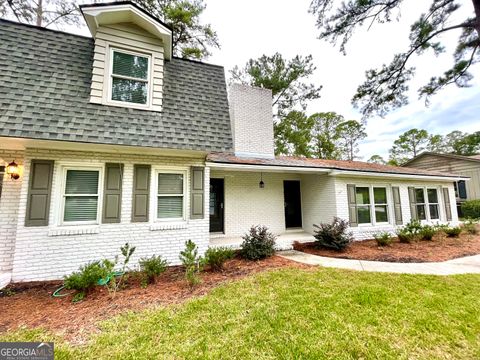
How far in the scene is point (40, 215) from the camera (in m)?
4.28

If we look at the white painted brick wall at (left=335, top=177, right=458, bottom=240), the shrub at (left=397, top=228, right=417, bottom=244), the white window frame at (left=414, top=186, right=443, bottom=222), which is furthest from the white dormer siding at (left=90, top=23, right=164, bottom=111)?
the white window frame at (left=414, top=186, right=443, bottom=222)

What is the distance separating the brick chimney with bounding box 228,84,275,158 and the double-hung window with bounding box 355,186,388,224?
4111 millimetres

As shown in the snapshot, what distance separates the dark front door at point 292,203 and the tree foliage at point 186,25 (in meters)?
9.34

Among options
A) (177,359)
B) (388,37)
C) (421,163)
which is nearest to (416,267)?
(177,359)

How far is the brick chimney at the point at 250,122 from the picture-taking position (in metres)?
9.48

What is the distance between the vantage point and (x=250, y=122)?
384 inches

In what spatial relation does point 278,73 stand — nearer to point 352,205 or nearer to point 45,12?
point 352,205

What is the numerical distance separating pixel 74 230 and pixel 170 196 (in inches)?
83.3

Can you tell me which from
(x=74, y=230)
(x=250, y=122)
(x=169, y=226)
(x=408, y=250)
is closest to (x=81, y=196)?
(x=74, y=230)

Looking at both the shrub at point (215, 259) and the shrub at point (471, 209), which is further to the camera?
the shrub at point (471, 209)

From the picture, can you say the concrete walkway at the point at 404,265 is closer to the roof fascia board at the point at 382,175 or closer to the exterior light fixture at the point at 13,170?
the roof fascia board at the point at 382,175

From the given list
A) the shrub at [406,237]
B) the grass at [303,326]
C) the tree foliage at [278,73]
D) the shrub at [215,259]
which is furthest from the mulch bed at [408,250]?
the tree foliage at [278,73]

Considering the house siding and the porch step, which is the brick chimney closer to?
the porch step

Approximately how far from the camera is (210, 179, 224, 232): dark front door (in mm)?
8062
